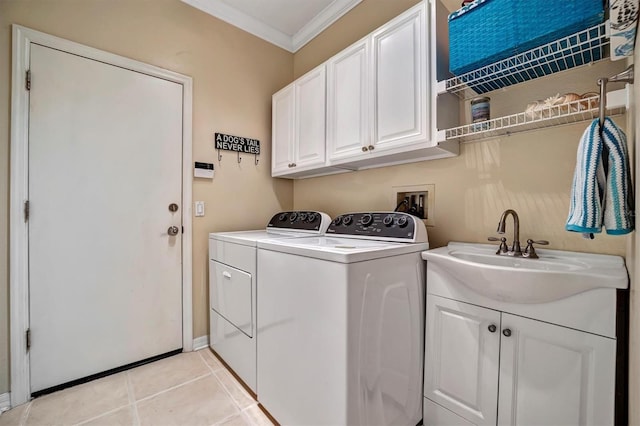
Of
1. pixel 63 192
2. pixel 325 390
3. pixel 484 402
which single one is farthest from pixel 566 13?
pixel 63 192

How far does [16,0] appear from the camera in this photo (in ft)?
5.08

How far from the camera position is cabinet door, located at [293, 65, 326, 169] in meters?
2.01

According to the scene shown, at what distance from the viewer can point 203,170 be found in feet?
7.15

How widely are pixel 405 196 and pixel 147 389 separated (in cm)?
204

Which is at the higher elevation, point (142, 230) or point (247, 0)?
point (247, 0)

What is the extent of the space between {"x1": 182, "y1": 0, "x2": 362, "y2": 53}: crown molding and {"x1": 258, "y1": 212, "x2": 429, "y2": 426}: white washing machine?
1889 mm

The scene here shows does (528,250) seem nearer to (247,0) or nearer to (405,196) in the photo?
(405,196)

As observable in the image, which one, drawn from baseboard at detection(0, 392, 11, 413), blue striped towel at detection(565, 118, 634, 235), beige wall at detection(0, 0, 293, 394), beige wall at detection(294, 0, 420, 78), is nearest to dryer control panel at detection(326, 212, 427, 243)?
blue striped towel at detection(565, 118, 634, 235)

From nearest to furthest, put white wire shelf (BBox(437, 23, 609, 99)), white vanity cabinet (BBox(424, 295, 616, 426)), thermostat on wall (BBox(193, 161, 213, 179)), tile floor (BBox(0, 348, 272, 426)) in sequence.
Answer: white vanity cabinet (BBox(424, 295, 616, 426))
white wire shelf (BBox(437, 23, 609, 99))
tile floor (BBox(0, 348, 272, 426))
thermostat on wall (BBox(193, 161, 213, 179))

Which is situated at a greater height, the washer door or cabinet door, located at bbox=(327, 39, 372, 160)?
cabinet door, located at bbox=(327, 39, 372, 160)

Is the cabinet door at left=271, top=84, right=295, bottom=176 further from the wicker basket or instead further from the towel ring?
the towel ring

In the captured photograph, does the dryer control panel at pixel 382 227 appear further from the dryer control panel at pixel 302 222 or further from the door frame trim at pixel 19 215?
the door frame trim at pixel 19 215

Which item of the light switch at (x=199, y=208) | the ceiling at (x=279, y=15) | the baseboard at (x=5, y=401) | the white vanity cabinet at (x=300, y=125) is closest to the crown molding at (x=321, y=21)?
the ceiling at (x=279, y=15)

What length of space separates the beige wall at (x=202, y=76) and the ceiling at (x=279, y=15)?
71 millimetres
